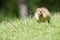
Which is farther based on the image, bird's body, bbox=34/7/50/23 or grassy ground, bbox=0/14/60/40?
bird's body, bbox=34/7/50/23

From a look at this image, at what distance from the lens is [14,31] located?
8055 mm

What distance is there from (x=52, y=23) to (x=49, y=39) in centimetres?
155

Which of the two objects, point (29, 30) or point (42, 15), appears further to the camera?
point (42, 15)

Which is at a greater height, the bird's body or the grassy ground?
the bird's body

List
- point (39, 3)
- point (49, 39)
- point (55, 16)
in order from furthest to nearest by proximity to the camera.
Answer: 1. point (39, 3)
2. point (55, 16)
3. point (49, 39)

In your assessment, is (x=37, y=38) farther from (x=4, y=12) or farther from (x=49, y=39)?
(x=4, y=12)

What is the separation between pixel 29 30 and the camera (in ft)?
26.4

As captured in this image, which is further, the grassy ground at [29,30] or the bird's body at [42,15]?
the bird's body at [42,15]

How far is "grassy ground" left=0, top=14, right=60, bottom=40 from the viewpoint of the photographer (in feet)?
24.5

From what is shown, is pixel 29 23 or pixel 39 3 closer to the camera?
pixel 29 23

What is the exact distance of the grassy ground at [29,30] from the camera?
294 inches

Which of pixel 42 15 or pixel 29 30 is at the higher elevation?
pixel 42 15

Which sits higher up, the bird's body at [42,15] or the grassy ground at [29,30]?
the bird's body at [42,15]

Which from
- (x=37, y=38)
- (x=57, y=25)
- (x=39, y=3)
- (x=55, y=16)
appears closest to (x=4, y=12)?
(x=39, y=3)
